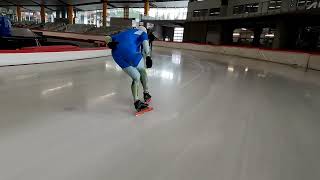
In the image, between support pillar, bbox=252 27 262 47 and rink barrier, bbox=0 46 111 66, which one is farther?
support pillar, bbox=252 27 262 47

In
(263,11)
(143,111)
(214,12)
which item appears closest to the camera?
(143,111)

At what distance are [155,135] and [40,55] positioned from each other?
7.03m

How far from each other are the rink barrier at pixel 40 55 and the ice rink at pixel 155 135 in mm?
2786

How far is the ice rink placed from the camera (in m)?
2.14

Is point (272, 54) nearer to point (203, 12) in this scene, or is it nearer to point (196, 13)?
point (203, 12)

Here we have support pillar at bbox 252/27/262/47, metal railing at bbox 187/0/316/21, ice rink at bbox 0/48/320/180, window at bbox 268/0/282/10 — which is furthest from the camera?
support pillar at bbox 252/27/262/47

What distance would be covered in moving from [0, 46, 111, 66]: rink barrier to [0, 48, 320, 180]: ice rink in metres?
2.79

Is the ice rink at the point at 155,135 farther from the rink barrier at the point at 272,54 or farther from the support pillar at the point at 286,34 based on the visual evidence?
the support pillar at the point at 286,34

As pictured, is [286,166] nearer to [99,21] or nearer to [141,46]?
[141,46]

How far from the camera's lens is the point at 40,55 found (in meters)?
8.46

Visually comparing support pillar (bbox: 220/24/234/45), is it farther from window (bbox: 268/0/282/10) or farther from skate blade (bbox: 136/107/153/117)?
skate blade (bbox: 136/107/153/117)

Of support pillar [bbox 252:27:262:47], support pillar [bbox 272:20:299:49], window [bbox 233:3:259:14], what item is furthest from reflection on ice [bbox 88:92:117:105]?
support pillar [bbox 252:27:262:47]

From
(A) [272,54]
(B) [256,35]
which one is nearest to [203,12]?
(B) [256,35]

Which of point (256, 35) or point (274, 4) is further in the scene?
point (256, 35)
